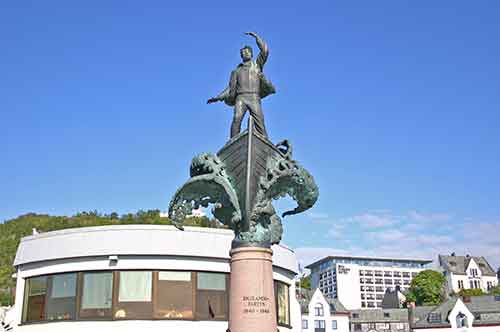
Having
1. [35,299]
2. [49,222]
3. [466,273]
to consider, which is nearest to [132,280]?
[35,299]

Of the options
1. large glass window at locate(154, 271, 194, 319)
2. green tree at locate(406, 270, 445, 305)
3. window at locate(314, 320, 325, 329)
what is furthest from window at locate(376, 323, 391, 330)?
large glass window at locate(154, 271, 194, 319)

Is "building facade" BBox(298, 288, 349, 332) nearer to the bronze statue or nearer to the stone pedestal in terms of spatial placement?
the bronze statue

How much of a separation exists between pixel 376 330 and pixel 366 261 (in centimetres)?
8235

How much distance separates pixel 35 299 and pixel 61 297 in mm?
1800

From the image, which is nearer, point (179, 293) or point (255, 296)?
point (255, 296)

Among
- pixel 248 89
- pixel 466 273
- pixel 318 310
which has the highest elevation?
pixel 466 273

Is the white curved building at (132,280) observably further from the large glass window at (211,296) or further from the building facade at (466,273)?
the building facade at (466,273)

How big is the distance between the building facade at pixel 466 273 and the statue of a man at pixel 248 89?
118743 mm

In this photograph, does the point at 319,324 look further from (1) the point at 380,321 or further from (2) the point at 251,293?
(2) the point at 251,293

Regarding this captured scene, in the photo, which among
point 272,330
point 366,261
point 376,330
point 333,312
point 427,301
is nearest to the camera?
point 272,330

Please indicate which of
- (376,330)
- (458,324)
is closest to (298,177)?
(458,324)

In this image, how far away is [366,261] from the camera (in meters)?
154

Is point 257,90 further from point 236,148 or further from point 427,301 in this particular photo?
point 427,301

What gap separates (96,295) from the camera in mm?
26922
